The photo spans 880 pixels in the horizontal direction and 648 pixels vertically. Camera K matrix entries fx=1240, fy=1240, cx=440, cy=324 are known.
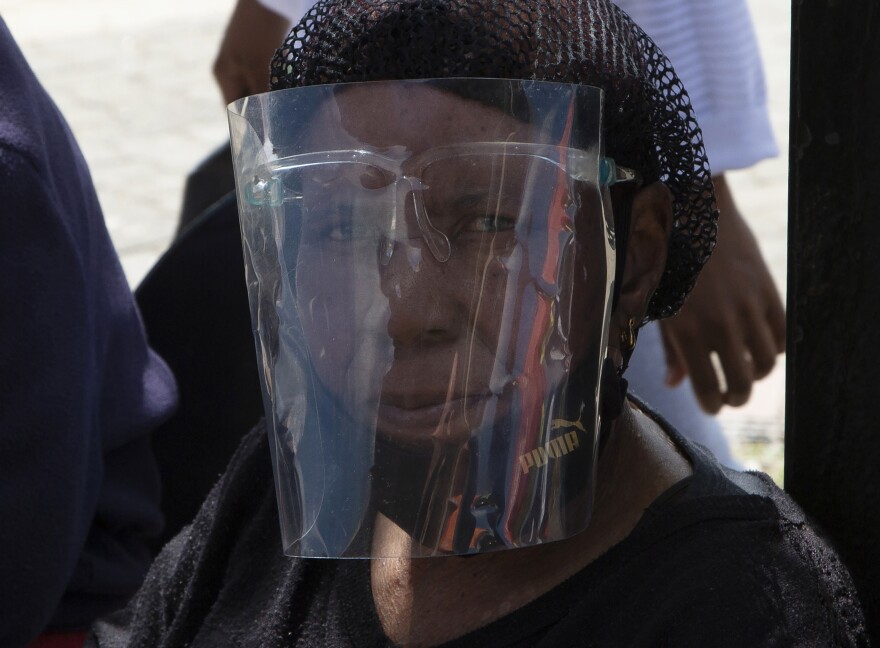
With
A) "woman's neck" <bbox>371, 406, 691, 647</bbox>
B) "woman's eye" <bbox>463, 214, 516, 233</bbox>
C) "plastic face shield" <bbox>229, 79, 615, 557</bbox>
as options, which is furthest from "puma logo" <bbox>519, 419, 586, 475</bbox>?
"woman's eye" <bbox>463, 214, 516, 233</bbox>

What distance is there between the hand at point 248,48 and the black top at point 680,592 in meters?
1.52

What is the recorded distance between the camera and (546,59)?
1373 millimetres

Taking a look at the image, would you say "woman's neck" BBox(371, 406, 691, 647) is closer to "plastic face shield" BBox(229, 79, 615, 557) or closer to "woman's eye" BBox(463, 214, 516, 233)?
"plastic face shield" BBox(229, 79, 615, 557)

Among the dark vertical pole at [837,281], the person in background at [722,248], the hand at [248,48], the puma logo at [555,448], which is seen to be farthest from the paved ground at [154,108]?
the puma logo at [555,448]

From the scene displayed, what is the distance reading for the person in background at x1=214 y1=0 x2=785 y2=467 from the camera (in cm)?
213

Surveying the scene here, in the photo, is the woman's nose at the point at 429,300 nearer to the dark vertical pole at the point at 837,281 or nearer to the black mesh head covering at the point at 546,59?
the black mesh head covering at the point at 546,59

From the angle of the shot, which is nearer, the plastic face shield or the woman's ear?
the plastic face shield

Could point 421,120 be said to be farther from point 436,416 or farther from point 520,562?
point 520,562

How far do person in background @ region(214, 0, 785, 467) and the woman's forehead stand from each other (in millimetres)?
840

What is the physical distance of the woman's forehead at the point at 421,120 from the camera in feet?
4.34

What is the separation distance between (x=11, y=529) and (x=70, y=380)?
0.74 feet

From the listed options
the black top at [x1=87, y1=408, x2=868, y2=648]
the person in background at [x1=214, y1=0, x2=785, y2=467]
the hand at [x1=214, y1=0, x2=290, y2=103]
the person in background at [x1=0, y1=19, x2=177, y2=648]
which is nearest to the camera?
the black top at [x1=87, y1=408, x2=868, y2=648]

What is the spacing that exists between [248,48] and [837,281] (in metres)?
1.84

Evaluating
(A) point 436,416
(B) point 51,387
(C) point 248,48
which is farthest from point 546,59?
(C) point 248,48
